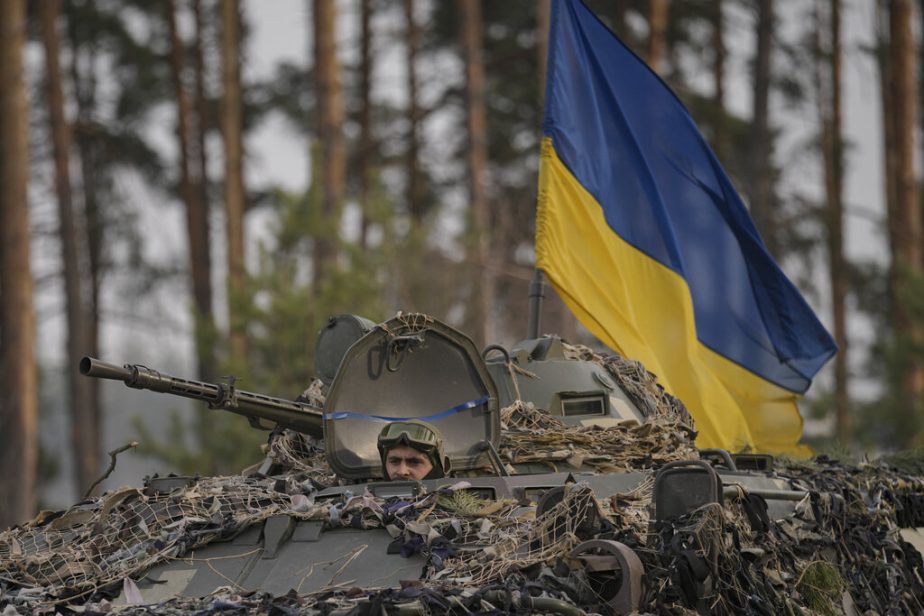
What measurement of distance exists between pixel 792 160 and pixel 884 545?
20508 millimetres

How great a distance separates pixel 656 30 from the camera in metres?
22.6

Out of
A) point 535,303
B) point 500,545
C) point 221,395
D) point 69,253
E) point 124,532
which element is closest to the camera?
point 500,545

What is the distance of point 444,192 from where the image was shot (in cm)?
2856

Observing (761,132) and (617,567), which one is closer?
(617,567)

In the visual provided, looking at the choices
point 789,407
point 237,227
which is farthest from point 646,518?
point 237,227

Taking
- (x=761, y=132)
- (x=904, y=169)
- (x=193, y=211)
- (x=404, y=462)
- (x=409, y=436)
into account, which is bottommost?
(x=404, y=462)

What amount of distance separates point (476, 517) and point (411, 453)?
1.04m

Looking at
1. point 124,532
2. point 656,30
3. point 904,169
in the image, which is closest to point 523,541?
point 124,532

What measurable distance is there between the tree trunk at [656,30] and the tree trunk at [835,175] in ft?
17.1

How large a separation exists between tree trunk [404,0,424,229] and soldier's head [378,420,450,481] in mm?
18801

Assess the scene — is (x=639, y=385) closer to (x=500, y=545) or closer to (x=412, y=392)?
A: (x=412, y=392)

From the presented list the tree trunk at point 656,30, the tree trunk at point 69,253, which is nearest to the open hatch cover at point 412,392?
the tree trunk at point 656,30

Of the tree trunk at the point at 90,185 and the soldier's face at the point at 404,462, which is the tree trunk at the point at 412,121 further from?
the soldier's face at the point at 404,462

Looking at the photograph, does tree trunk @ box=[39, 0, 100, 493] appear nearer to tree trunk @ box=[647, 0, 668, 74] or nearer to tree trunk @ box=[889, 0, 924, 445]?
tree trunk @ box=[647, 0, 668, 74]
